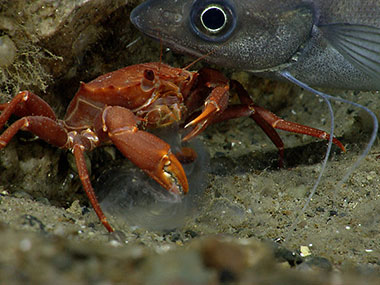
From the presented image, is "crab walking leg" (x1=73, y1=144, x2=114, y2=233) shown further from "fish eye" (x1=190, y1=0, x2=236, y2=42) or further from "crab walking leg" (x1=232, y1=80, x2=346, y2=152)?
"crab walking leg" (x1=232, y1=80, x2=346, y2=152)

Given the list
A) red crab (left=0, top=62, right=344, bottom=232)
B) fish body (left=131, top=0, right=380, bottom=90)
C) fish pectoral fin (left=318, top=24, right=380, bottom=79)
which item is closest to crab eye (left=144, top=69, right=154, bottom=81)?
red crab (left=0, top=62, right=344, bottom=232)

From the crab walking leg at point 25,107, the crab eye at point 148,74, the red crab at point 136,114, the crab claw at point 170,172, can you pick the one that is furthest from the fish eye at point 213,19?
the crab walking leg at point 25,107

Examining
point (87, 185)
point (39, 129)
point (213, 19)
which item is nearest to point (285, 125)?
point (213, 19)

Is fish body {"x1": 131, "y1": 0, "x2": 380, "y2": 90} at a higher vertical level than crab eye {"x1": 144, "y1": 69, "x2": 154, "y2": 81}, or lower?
higher

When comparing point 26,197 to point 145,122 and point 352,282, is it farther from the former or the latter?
point 352,282

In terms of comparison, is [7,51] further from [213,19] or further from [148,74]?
[213,19]

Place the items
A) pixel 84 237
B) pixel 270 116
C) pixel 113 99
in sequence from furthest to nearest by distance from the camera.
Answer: pixel 270 116
pixel 113 99
pixel 84 237

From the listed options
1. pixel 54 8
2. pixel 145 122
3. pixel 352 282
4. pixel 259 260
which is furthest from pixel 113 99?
pixel 352 282

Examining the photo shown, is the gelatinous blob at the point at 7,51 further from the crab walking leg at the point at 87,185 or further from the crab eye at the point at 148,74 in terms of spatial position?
the crab eye at the point at 148,74
